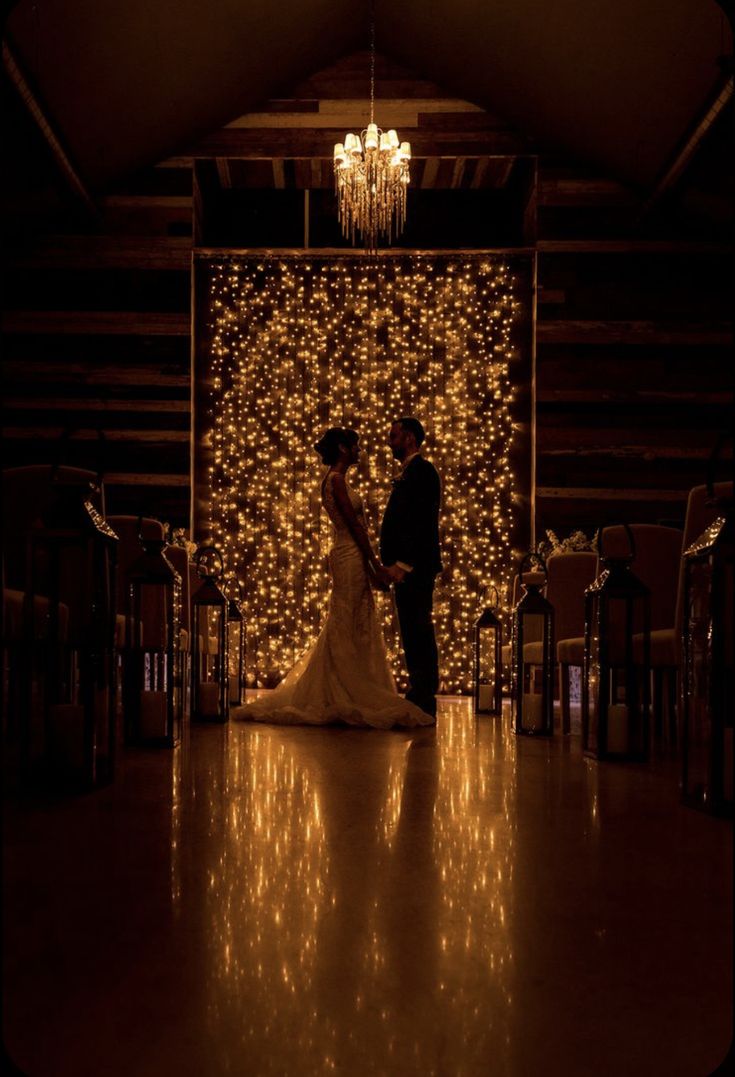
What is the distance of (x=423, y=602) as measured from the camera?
16.1 ft

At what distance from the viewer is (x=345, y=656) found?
4961 millimetres

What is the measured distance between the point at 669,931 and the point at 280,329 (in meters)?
7.51

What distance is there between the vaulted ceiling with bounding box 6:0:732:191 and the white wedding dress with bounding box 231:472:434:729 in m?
3.35

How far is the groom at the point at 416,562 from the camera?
16.0 feet

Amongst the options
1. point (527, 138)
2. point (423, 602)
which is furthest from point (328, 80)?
point (423, 602)

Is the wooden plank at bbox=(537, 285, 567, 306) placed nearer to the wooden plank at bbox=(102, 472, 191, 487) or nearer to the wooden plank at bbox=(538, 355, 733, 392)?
the wooden plank at bbox=(538, 355, 733, 392)

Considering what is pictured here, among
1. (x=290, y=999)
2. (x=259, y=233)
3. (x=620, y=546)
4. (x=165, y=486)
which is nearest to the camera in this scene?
(x=290, y=999)

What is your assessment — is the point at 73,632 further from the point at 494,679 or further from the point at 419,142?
the point at 419,142

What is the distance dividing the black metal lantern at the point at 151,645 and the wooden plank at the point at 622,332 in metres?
5.55

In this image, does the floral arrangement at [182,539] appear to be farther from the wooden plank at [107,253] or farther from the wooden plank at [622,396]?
the wooden plank at [622,396]

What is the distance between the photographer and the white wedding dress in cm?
462

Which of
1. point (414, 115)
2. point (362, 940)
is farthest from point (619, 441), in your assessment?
point (362, 940)

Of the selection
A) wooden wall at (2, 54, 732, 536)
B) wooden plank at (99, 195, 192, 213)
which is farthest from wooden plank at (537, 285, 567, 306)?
wooden plank at (99, 195, 192, 213)

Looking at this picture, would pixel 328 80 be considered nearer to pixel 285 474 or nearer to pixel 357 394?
pixel 357 394
